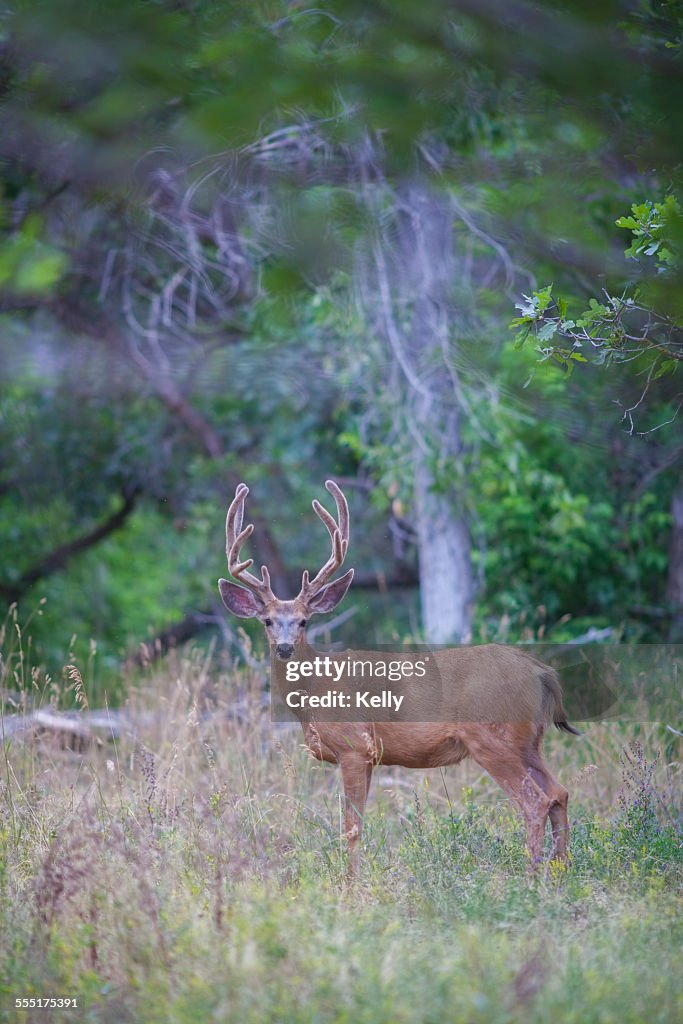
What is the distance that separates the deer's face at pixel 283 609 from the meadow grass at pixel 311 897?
58 cm

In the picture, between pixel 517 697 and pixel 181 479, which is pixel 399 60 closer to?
pixel 517 697

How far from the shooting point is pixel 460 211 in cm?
845

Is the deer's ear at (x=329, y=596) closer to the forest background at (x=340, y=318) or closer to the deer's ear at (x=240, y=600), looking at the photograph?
the deer's ear at (x=240, y=600)

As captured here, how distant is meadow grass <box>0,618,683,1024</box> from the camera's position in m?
3.75

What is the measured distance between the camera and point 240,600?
606cm

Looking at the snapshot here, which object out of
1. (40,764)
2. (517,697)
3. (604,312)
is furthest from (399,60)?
(40,764)

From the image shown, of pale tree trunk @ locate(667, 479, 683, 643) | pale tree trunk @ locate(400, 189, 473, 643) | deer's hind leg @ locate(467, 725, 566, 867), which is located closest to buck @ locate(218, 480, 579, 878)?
deer's hind leg @ locate(467, 725, 566, 867)

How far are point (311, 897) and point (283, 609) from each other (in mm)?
1642

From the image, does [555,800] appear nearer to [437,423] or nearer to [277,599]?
[277,599]

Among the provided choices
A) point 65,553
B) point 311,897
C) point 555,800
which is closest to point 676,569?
point 555,800

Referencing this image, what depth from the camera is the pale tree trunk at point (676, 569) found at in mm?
10016

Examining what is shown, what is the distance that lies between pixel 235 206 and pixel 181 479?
10.3 ft

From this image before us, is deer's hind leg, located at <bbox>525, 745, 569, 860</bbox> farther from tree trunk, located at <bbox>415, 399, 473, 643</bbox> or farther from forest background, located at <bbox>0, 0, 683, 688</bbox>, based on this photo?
tree trunk, located at <bbox>415, 399, 473, 643</bbox>

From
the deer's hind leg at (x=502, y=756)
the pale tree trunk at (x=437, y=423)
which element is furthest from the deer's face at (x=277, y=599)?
the pale tree trunk at (x=437, y=423)
